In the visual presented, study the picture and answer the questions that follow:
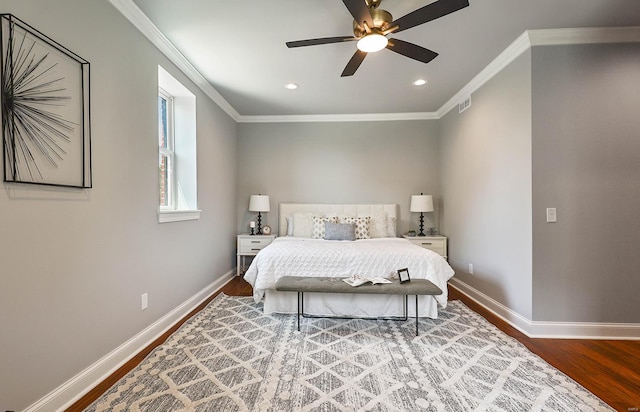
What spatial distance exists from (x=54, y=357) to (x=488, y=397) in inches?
100

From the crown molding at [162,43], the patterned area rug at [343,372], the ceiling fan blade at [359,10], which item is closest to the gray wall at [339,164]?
the crown molding at [162,43]

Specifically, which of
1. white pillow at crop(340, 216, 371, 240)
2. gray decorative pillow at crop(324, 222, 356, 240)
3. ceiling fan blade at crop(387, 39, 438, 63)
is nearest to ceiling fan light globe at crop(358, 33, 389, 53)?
ceiling fan blade at crop(387, 39, 438, 63)

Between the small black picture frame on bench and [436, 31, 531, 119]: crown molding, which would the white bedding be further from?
[436, 31, 531, 119]: crown molding

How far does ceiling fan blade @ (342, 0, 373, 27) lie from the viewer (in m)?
1.77

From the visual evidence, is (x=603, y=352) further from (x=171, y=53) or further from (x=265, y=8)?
(x=171, y=53)

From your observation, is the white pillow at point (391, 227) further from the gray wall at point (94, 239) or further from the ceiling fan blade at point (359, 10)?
the ceiling fan blade at point (359, 10)

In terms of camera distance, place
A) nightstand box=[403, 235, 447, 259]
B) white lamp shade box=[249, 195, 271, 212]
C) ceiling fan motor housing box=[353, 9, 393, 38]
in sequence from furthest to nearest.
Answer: white lamp shade box=[249, 195, 271, 212]
nightstand box=[403, 235, 447, 259]
ceiling fan motor housing box=[353, 9, 393, 38]

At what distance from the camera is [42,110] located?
1538 mm

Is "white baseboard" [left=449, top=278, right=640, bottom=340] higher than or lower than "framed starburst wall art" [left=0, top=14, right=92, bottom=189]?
lower

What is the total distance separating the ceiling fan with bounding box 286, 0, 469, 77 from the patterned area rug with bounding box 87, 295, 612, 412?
93.8 inches

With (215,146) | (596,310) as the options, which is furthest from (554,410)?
(215,146)

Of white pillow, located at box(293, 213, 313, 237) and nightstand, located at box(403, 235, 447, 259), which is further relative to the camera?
white pillow, located at box(293, 213, 313, 237)

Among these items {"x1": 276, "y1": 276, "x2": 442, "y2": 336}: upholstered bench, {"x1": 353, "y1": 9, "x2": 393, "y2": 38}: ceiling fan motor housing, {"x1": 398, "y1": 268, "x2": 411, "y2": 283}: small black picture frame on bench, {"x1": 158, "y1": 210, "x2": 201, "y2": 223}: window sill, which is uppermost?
{"x1": 353, "y1": 9, "x2": 393, "y2": 38}: ceiling fan motor housing

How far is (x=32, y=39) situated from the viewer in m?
1.49
